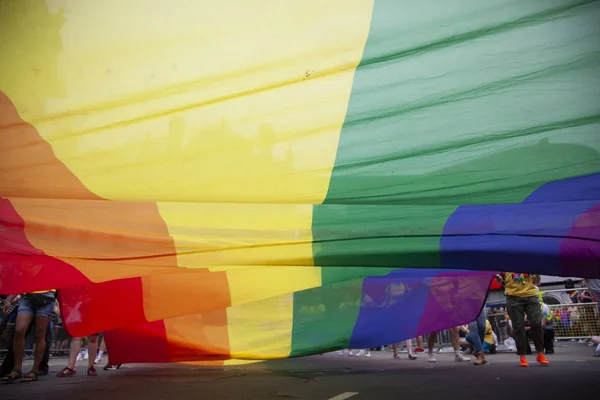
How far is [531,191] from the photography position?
9.06ft

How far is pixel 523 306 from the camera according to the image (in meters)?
6.84

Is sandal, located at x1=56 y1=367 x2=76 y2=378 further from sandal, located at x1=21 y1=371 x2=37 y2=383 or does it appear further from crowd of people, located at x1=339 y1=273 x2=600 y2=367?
crowd of people, located at x1=339 y1=273 x2=600 y2=367

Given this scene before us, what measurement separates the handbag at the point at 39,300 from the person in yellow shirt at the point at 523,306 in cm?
630

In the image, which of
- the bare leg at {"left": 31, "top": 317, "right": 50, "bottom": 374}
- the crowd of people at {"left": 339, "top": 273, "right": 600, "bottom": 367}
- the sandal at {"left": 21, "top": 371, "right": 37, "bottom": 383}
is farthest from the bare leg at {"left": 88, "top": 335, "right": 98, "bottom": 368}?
the crowd of people at {"left": 339, "top": 273, "right": 600, "bottom": 367}

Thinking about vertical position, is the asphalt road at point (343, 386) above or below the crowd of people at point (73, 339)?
below

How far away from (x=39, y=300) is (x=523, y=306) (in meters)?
6.68

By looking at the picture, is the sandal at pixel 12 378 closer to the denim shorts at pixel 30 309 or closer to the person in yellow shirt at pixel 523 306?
the denim shorts at pixel 30 309

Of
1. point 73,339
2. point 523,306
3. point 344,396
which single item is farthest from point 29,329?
point 523,306

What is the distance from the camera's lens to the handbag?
598 centimetres

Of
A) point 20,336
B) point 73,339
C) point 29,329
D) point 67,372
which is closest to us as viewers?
point 20,336

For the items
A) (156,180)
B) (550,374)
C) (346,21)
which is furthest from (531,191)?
(550,374)

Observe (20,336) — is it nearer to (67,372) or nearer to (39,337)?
(39,337)

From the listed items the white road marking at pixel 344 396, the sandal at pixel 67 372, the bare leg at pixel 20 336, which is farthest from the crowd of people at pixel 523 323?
the bare leg at pixel 20 336

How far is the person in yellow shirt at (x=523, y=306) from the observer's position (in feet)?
21.9
